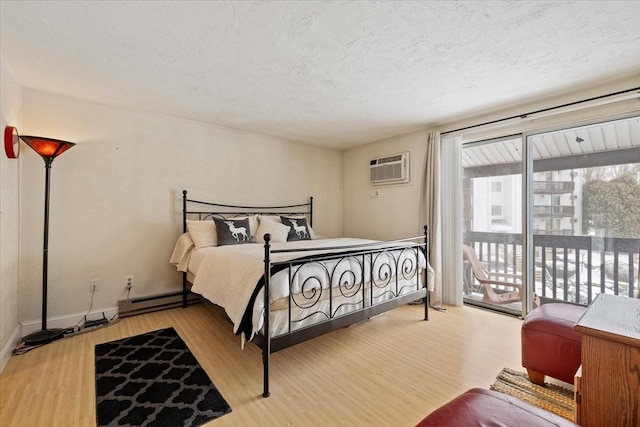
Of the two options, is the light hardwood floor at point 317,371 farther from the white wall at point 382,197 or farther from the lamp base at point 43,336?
the white wall at point 382,197

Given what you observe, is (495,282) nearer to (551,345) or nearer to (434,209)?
(434,209)

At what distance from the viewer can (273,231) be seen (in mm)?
3514

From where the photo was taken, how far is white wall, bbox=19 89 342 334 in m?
2.62

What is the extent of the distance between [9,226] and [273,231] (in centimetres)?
231

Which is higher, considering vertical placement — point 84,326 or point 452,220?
point 452,220

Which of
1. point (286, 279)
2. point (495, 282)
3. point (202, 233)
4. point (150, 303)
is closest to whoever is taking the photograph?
point (286, 279)

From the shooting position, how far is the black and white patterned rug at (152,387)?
1.56 meters

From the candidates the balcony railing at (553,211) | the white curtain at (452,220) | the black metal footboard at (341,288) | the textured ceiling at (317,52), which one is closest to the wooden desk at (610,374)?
the black metal footboard at (341,288)

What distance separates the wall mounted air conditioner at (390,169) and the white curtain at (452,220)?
544 millimetres

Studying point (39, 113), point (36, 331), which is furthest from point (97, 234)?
point (39, 113)

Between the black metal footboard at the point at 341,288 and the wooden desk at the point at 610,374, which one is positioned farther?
the black metal footboard at the point at 341,288

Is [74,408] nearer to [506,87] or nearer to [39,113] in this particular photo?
[39,113]

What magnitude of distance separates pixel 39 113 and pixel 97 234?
1.25m

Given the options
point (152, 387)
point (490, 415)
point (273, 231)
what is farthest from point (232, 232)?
point (490, 415)
